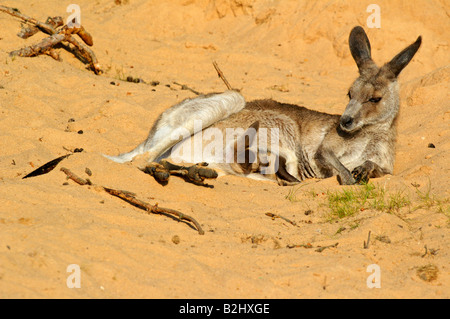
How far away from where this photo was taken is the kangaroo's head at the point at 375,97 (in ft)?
20.2

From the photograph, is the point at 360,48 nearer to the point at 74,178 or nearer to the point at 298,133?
the point at 298,133

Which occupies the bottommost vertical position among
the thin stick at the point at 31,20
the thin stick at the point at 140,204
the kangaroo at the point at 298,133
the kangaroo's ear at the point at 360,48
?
the thin stick at the point at 140,204

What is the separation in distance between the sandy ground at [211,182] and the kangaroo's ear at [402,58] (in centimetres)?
86

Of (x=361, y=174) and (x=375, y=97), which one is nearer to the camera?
(x=361, y=174)

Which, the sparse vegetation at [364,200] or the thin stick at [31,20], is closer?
the sparse vegetation at [364,200]

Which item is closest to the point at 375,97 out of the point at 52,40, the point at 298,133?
the point at 298,133

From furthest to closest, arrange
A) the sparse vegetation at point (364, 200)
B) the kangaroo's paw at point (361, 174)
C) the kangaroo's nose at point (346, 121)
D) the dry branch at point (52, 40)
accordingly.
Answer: the dry branch at point (52, 40)
the kangaroo's nose at point (346, 121)
the kangaroo's paw at point (361, 174)
the sparse vegetation at point (364, 200)

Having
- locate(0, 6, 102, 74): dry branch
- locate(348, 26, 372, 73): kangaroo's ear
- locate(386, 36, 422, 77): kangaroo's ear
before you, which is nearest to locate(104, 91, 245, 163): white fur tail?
locate(348, 26, 372, 73): kangaroo's ear

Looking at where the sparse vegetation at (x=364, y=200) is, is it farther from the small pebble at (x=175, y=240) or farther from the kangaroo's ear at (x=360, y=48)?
the kangaroo's ear at (x=360, y=48)

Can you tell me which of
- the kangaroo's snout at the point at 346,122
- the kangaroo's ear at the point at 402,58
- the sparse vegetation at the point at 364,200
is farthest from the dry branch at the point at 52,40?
the sparse vegetation at the point at 364,200

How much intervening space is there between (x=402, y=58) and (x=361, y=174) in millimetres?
1414

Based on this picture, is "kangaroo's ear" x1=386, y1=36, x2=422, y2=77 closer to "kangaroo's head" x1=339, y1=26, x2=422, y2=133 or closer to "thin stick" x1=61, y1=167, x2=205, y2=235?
"kangaroo's head" x1=339, y1=26, x2=422, y2=133

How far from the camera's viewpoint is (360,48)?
21.7 feet

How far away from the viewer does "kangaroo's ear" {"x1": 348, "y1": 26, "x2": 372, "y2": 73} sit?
6.57m
